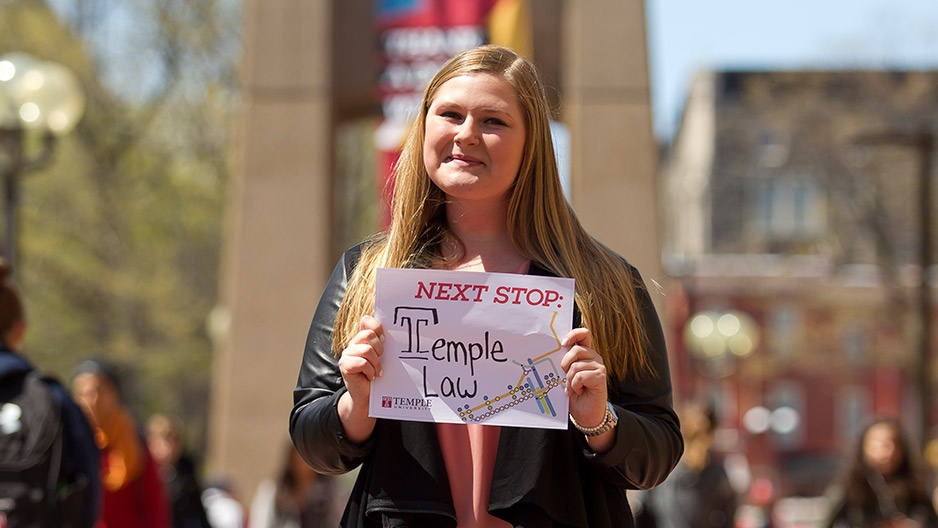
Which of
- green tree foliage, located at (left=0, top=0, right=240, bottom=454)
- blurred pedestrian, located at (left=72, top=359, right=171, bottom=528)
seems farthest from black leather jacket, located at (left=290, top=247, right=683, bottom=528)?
green tree foliage, located at (left=0, top=0, right=240, bottom=454)

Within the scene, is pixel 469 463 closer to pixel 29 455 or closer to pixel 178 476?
pixel 29 455

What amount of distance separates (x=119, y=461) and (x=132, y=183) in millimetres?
27008

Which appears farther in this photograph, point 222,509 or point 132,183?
point 132,183

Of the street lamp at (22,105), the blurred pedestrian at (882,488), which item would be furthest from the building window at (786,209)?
the blurred pedestrian at (882,488)

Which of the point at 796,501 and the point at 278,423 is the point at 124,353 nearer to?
the point at 278,423

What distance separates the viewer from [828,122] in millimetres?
36938

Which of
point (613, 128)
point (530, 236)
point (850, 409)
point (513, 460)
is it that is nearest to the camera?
point (513, 460)

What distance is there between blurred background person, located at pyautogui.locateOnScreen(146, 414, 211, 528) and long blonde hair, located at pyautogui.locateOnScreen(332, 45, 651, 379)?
680cm

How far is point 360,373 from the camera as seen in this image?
9.59ft

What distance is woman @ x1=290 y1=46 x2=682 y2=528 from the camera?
2.95m

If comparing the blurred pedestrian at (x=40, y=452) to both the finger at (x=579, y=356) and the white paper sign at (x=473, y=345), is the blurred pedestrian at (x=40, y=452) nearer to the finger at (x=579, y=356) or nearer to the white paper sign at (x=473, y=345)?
the white paper sign at (x=473, y=345)

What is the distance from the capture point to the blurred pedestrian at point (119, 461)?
7.71 meters

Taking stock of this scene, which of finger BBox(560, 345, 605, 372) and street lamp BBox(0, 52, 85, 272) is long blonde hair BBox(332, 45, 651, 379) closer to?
finger BBox(560, 345, 605, 372)

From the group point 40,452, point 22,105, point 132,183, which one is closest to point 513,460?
point 40,452
